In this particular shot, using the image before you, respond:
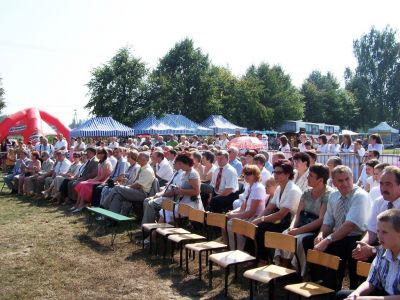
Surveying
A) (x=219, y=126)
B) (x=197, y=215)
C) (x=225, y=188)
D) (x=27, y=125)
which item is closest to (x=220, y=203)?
(x=225, y=188)

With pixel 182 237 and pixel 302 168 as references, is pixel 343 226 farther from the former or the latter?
pixel 182 237

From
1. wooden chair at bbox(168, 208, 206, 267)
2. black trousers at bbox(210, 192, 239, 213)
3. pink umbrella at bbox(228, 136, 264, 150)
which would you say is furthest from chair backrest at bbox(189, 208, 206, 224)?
pink umbrella at bbox(228, 136, 264, 150)

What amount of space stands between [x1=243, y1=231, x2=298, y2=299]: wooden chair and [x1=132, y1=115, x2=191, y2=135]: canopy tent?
83.8 feet

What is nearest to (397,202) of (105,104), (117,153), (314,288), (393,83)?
(314,288)

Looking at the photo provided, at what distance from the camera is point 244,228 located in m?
5.34

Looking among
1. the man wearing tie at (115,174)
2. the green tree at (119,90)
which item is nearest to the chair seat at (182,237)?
the man wearing tie at (115,174)

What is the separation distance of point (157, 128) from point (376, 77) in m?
39.7

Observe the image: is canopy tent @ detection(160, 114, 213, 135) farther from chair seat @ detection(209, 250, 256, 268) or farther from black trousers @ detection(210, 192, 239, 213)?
chair seat @ detection(209, 250, 256, 268)

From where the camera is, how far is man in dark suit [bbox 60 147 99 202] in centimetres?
1109

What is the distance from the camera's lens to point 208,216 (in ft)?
20.2

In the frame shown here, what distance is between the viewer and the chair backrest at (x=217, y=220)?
591cm

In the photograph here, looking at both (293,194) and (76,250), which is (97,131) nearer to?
(76,250)

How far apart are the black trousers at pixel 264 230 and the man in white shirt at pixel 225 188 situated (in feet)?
7.81

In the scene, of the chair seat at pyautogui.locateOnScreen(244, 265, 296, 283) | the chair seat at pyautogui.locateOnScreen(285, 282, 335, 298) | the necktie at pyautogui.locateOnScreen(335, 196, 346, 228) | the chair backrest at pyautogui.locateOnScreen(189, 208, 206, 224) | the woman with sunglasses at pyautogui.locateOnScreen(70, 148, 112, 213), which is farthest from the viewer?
the woman with sunglasses at pyautogui.locateOnScreen(70, 148, 112, 213)
